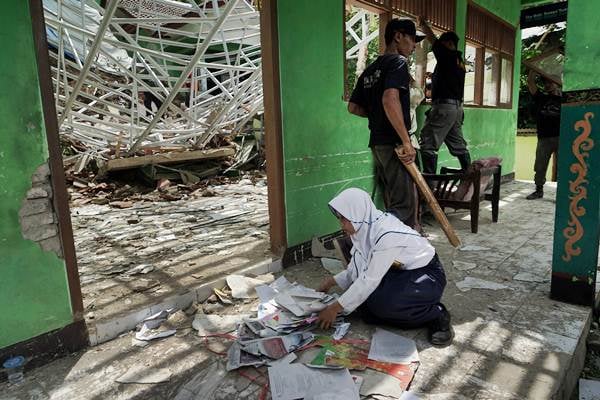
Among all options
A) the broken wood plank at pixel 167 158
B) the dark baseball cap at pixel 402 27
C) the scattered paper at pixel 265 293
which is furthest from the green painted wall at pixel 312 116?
the broken wood plank at pixel 167 158

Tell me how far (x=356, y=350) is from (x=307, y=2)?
266 centimetres

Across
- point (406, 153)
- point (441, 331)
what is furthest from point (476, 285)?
point (406, 153)

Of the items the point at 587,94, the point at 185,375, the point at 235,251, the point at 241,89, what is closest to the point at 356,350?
the point at 185,375

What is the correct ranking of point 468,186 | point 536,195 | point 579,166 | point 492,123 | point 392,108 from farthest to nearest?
point 492,123
point 536,195
point 468,186
point 392,108
point 579,166

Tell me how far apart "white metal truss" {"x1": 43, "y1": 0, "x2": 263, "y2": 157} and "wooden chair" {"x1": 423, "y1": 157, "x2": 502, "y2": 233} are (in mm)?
2782

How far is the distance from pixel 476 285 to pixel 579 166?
103cm

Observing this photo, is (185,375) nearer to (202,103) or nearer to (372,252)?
(372,252)

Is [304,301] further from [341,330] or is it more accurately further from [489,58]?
[489,58]

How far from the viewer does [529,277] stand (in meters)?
3.07

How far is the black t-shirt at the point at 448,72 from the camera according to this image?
4492mm

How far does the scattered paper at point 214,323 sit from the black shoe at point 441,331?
1088 millimetres

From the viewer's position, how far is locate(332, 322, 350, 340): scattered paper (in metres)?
2.24

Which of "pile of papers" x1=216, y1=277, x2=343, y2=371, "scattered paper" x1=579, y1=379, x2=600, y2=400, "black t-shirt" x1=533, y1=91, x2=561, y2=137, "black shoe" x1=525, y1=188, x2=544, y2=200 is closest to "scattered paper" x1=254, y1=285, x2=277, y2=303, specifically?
"pile of papers" x1=216, y1=277, x2=343, y2=371

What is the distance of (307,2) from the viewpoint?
3334mm
